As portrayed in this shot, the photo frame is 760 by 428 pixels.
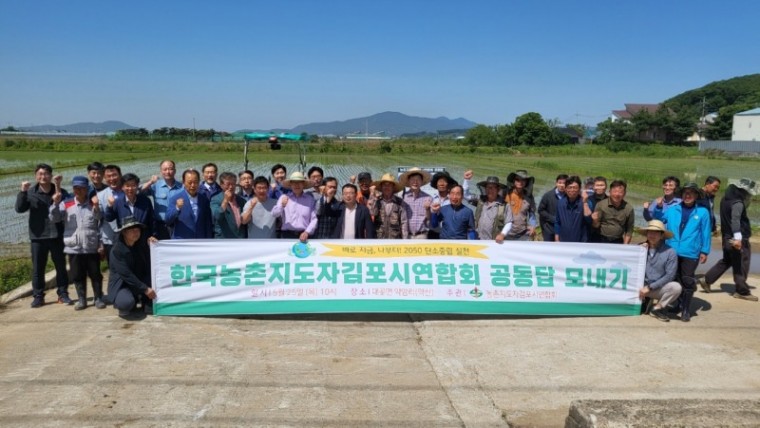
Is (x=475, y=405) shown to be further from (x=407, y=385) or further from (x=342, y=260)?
(x=342, y=260)

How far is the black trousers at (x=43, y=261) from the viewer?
583 cm

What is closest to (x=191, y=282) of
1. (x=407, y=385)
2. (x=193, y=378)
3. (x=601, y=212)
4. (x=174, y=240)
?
(x=174, y=240)

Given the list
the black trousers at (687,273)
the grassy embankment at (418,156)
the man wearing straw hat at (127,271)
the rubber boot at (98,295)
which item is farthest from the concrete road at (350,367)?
the grassy embankment at (418,156)

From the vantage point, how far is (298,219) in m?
5.86

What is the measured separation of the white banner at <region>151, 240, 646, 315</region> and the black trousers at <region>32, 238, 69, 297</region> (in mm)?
1386

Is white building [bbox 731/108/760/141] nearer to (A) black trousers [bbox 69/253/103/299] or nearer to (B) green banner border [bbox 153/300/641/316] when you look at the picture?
(B) green banner border [bbox 153/300/641/316]

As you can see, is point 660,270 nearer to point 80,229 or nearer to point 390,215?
point 390,215

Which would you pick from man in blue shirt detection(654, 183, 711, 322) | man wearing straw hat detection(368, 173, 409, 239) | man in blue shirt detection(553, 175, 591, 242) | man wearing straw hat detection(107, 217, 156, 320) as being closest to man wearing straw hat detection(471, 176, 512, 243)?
man in blue shirt detection(553, 175, 591, 242)

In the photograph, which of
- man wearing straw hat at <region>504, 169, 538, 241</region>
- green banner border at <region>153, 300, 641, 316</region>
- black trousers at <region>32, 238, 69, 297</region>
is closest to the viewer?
green banner border at <region>153, 300, 641, 316</region>

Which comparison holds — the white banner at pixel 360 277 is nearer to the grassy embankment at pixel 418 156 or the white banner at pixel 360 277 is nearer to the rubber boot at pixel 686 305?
the rubber boot at pixel 686 305

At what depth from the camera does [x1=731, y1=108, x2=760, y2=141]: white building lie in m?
59.6

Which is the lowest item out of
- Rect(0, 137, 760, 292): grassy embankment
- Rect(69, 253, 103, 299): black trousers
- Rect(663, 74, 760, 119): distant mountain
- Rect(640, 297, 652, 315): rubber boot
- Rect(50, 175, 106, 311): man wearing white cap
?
Rect(640, 297, 652, 315): rubber boot

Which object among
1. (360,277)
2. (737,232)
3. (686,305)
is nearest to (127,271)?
(360,277)

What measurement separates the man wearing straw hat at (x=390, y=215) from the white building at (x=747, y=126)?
6903 centimetres
